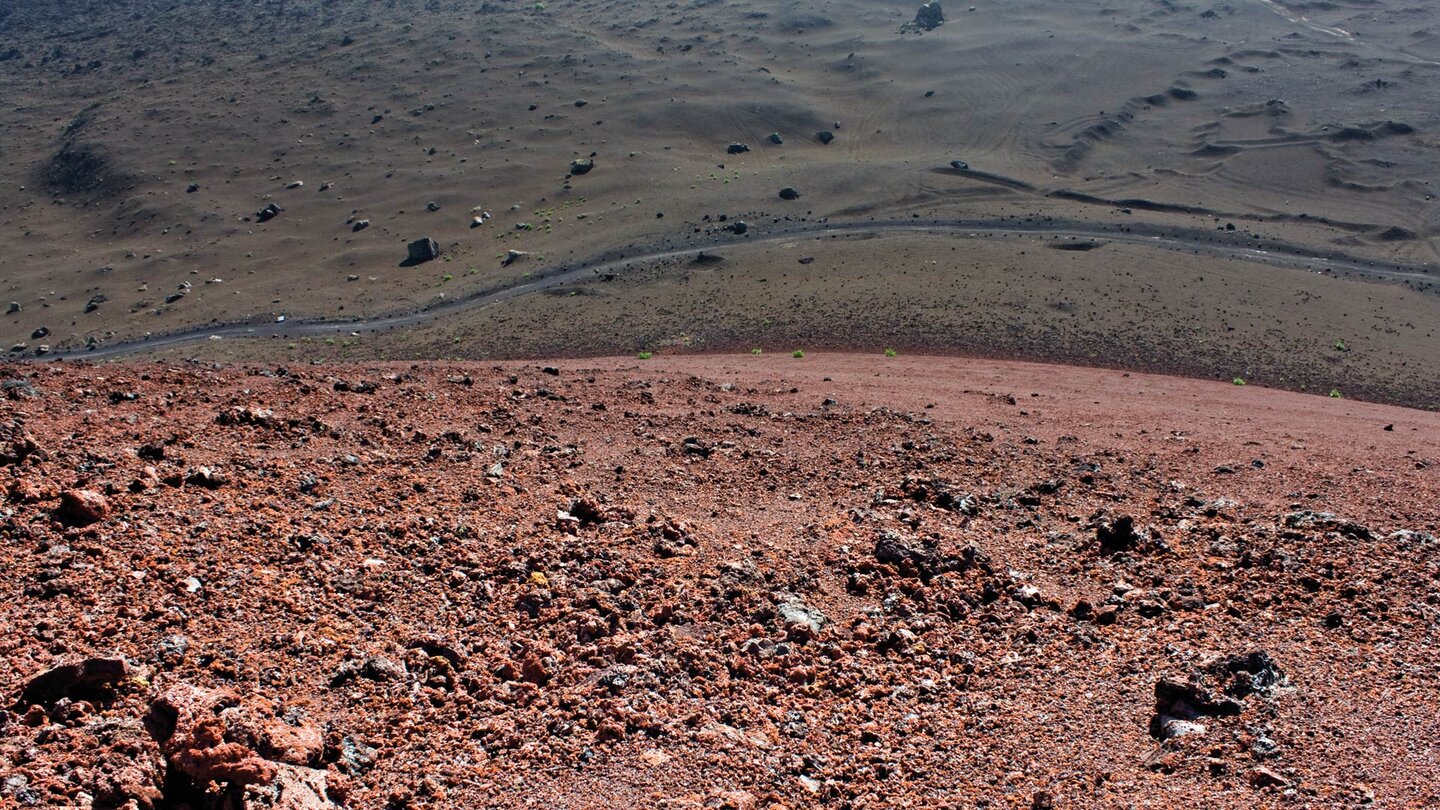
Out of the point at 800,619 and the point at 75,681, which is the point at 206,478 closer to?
the point at 75,681

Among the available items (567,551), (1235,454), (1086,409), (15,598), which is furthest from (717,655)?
(1086,409)

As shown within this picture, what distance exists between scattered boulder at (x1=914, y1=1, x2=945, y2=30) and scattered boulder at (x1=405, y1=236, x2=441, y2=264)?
120 ft

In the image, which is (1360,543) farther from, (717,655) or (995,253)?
(995,253)

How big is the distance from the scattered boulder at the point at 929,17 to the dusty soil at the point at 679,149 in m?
1.11

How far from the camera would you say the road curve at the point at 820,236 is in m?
31.7

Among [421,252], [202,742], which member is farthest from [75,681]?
[421,252]

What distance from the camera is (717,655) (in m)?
6.68

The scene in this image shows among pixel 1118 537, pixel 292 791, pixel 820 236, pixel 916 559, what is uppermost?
pixel 292 791

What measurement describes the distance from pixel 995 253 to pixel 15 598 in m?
31.9

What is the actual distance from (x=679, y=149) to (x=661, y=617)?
40555 mm

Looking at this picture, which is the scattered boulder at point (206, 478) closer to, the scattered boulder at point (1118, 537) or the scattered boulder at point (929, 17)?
the scattered boulder at point (1118, 537)

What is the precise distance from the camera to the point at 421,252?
121 feet

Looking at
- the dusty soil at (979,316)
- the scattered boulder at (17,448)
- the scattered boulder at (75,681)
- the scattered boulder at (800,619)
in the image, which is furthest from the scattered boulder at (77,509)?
the dusty soil at (979,316)

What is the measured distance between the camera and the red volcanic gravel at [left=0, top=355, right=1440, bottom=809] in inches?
212
